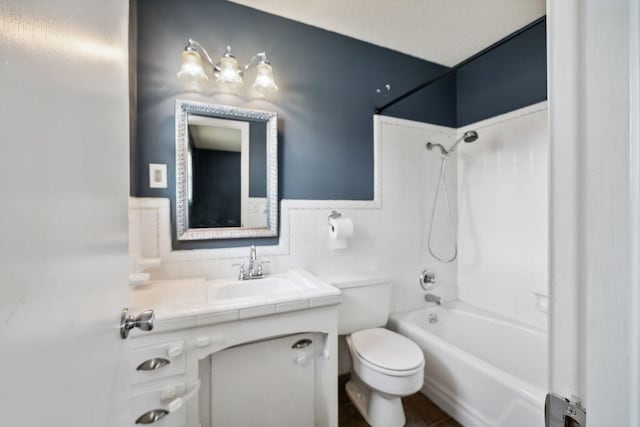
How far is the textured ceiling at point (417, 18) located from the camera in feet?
5.19

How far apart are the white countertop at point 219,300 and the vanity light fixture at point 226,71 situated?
3.75ft

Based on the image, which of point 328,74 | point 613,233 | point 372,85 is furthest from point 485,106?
point 613,233

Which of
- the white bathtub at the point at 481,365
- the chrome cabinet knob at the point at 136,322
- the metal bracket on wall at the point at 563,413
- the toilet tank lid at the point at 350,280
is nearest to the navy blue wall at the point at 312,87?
the toilet tank lid at the point at 350,280

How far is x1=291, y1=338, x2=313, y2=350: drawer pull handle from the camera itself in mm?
1237

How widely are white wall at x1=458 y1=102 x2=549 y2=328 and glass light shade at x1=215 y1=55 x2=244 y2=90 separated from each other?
1.97 metres

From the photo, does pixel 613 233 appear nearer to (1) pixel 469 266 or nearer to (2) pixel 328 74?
(2) pixel 328 74

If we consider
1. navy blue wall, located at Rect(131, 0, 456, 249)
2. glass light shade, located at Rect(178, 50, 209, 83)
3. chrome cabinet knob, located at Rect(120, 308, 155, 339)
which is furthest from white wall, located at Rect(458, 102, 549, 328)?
chrome cabinet knob, located at Rect(120, 308, 155, 339)

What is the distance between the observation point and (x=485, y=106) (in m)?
2.15

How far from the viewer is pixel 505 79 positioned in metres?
2.01

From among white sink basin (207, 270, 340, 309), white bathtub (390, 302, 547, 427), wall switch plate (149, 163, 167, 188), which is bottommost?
white bathtub (390, 302, 547, 427)

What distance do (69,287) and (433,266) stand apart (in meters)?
2.32

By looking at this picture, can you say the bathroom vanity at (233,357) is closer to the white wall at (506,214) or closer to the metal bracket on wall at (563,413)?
the metal bracket on wall at (563,413)

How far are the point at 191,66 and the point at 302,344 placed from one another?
1593 millimetres

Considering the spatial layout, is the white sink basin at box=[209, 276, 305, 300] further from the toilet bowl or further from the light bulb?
the light bulb
